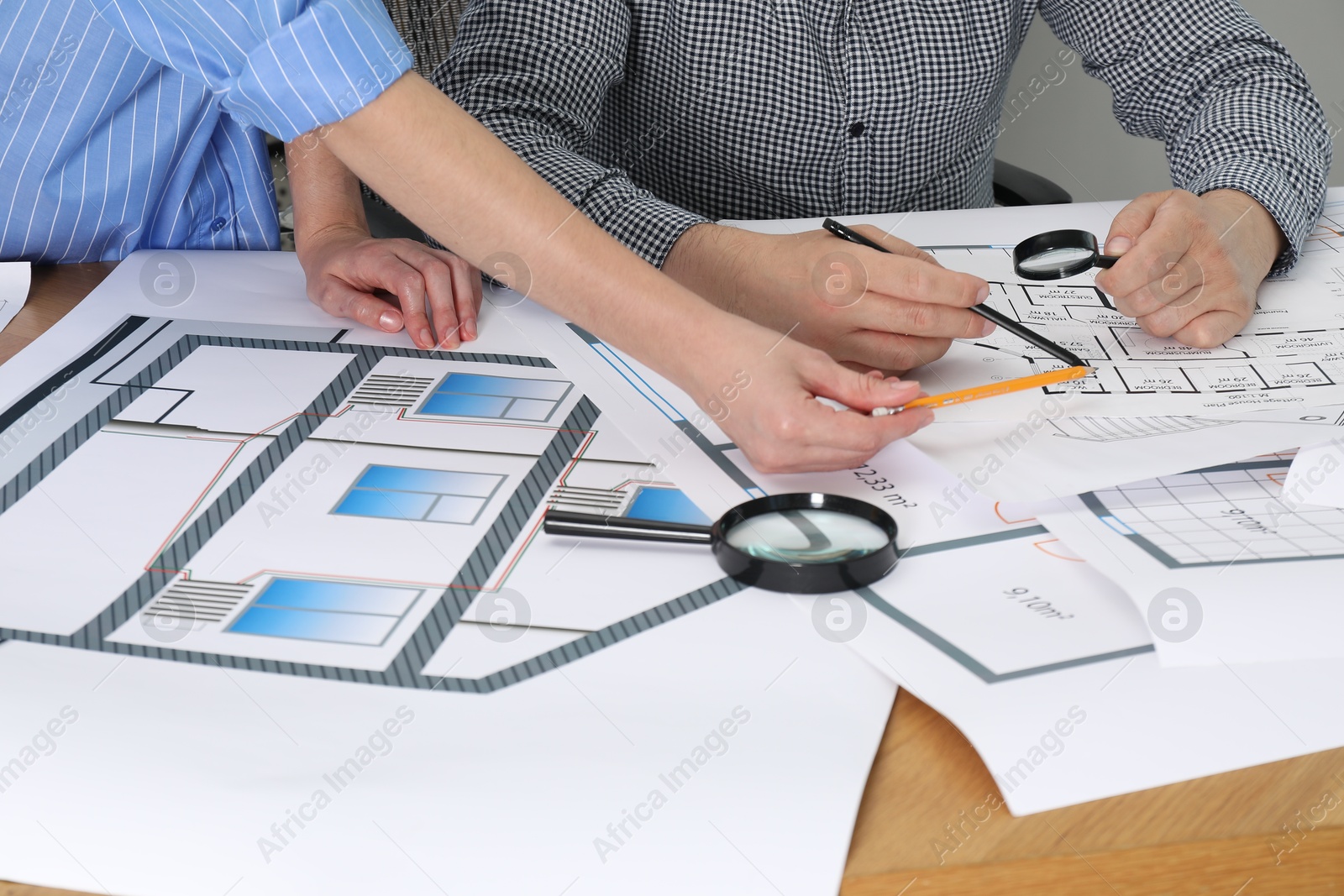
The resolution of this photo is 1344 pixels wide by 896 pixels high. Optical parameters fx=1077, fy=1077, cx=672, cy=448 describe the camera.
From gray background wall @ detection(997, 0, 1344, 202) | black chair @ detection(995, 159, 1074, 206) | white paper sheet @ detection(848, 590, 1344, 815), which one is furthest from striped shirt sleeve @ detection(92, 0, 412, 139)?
gray background wall @ detection(997, 0, 1344, 202)

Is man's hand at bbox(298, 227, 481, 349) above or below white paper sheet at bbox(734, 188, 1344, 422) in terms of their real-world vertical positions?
below

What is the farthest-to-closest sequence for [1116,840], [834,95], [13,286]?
1. [834,95]
2. [13,286]
3. [1116,840]

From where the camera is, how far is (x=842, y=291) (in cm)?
87

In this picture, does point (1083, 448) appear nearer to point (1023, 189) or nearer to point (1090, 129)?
point (1023, 189)

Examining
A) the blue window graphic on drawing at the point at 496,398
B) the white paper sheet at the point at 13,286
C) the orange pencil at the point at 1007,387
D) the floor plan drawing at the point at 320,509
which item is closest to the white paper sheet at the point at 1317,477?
the orange pencil at the point at 1007,387

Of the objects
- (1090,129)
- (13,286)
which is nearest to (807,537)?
(13,286)

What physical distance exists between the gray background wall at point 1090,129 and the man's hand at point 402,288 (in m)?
2.12

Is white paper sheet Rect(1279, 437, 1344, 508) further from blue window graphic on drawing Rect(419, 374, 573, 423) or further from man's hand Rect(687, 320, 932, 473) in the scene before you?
blue window graphic on drawing Rect(419, 374, 573, 423)

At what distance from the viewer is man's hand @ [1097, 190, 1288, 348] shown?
93 centimetres

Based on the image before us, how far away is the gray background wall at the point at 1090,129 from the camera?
2.55 metres

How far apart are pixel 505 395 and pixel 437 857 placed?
47 cm

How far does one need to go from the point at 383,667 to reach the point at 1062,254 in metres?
0.69

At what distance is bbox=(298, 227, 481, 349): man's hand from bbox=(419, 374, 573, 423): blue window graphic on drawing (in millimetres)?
88

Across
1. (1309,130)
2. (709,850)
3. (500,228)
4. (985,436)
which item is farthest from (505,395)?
(1309,130)
